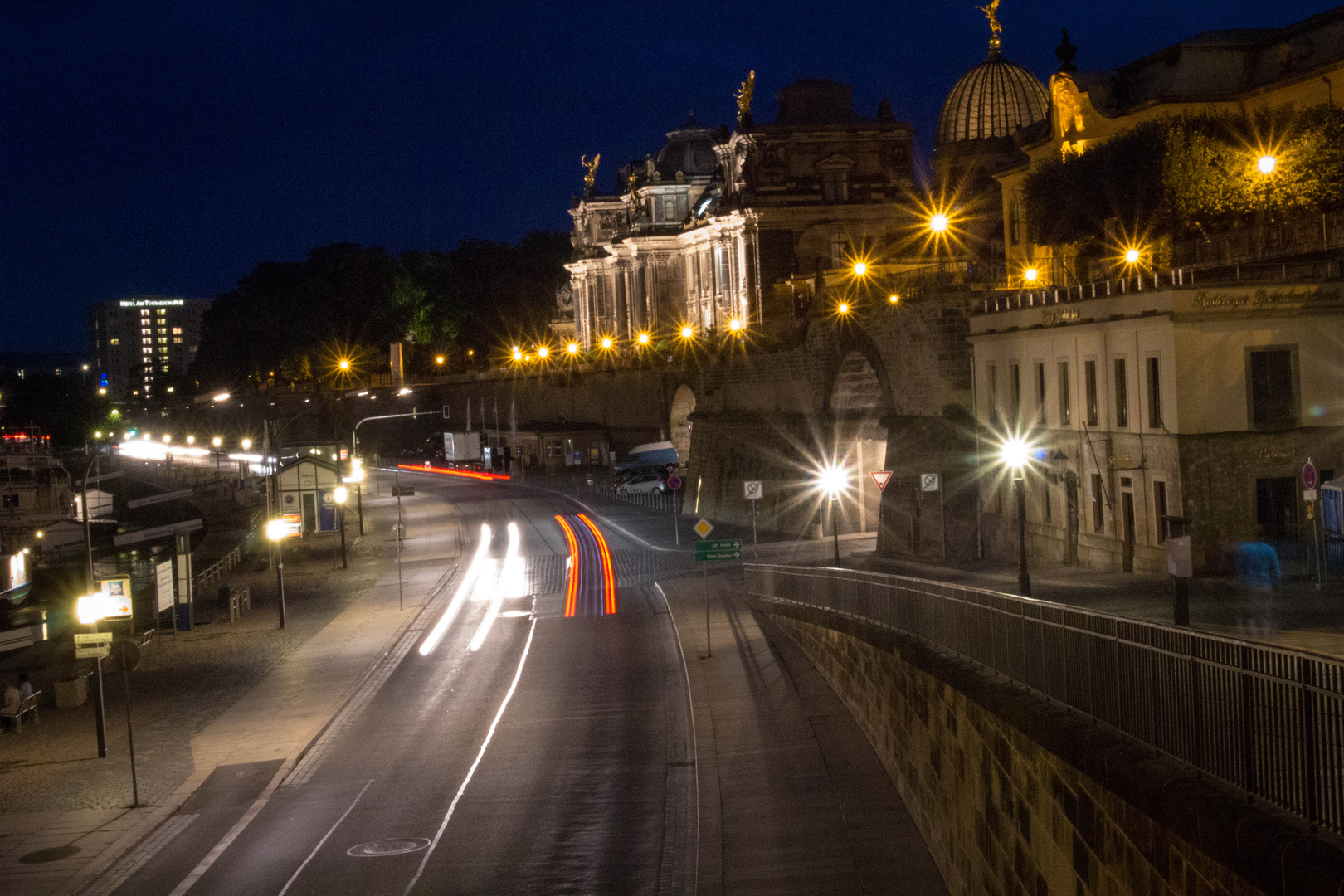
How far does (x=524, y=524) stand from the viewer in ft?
202

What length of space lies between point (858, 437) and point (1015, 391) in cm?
1468

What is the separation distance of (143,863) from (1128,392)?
20.0 m

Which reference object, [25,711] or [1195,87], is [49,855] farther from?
[1195,87]

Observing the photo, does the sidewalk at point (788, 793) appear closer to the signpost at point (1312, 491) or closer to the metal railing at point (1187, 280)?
the signpost at point (1312, 491)

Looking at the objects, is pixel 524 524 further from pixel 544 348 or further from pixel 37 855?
pixel 544 348

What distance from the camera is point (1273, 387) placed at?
25.7 meters

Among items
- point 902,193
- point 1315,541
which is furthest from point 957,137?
point 1315,541

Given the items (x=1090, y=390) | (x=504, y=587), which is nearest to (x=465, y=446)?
(x=504, y=587)

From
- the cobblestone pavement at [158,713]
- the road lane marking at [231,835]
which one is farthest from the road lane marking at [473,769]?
the cobblestone pavement at [158,713]

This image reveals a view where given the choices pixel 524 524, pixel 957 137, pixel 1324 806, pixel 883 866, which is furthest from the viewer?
pixel 957 137

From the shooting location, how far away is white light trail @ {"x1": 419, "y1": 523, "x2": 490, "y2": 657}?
33.5 metres

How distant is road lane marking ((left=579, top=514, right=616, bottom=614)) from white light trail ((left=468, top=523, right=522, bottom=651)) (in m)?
2.86

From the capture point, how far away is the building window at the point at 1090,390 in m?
29.6

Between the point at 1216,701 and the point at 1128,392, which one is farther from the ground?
the point at 1128,392
